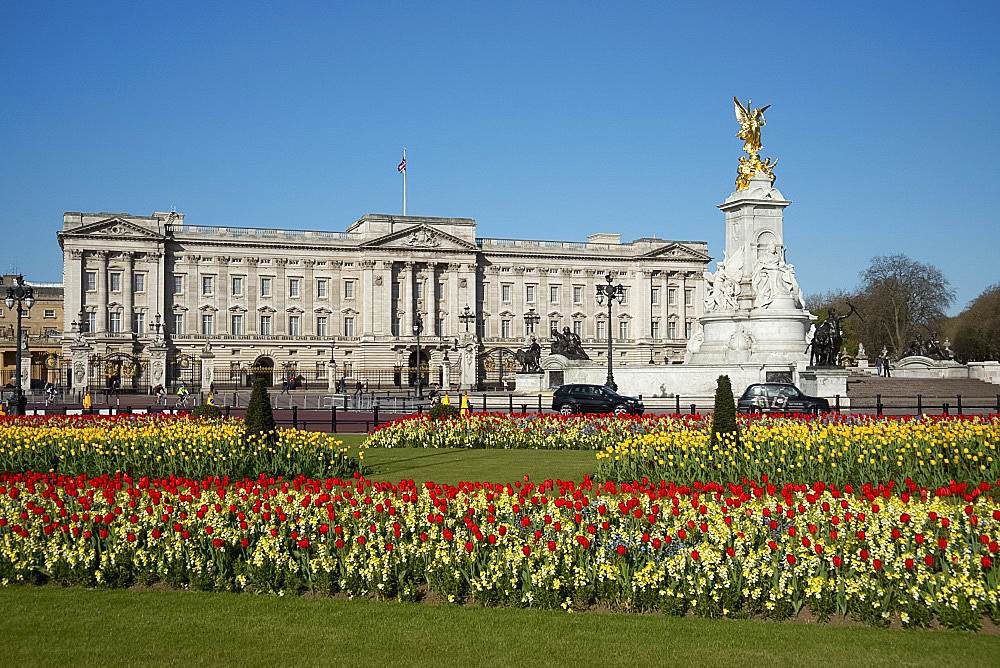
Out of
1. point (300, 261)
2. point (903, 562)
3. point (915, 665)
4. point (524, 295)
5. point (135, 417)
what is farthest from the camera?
point (524, 295)

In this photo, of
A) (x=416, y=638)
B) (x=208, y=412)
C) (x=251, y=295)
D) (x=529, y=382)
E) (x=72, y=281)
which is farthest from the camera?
(x=251, y=295)

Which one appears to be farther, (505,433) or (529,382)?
(529,382)

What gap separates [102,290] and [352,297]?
22647 mm

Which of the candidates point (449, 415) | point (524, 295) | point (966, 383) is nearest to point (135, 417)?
point (449, 415)

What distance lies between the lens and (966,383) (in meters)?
48.8

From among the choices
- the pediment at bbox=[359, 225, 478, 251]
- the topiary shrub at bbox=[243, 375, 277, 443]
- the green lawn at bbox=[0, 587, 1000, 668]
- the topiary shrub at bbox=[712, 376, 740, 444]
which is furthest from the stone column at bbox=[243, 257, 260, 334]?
the green lawn at bbox=[0, 587, 1000, 668]

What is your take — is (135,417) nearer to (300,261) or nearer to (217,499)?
(217,499)

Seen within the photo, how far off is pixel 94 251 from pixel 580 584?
8915cm

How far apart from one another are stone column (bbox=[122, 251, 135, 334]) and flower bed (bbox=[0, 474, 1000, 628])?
84.9m

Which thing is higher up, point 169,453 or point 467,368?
point 467,368

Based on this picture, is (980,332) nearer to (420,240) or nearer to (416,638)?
(420,240)

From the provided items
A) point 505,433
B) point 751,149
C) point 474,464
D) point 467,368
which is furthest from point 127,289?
point 474,464

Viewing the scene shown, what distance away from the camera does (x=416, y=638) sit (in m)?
7.74

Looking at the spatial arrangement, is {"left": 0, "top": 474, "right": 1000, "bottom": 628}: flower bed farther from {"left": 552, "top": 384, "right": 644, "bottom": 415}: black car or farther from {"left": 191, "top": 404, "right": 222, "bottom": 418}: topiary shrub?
{"left": 552, "top": 384, "right": 644, "bottom": 415}: black car
